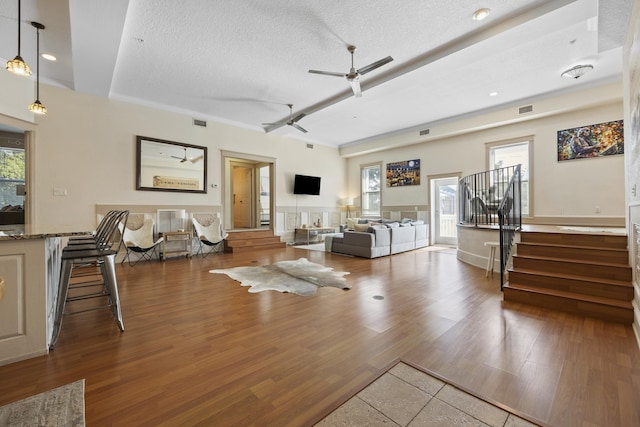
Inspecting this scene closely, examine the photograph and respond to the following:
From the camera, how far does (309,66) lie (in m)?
4.75

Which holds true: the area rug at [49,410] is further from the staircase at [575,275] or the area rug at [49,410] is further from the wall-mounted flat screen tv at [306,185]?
the wall-mounted flat screen tv at [306,185]

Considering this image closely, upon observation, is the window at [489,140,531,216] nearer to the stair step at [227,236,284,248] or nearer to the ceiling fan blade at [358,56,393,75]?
the ceiling fan blade at [358,56,393,75]

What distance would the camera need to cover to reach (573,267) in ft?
10.9

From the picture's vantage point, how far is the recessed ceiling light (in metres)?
3.34

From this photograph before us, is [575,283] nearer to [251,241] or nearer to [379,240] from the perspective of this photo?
[379,240]

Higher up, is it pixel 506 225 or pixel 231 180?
pixel 231 180

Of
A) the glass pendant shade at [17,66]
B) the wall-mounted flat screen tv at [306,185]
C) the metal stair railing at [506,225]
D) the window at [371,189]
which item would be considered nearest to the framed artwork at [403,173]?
the window at [371,189]

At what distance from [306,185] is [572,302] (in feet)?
24.4

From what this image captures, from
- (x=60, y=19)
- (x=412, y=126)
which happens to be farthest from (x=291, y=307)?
(x=412, y=126)

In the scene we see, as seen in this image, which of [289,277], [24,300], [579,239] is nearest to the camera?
[24,300]

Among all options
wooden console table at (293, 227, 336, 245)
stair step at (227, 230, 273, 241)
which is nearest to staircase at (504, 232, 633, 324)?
wooden console table at (293, 227, 336, 245)

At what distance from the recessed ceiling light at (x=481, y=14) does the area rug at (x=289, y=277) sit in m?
4.00

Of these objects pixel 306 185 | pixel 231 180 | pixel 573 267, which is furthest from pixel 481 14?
pixel 231 180

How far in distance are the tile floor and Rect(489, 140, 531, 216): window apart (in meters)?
6.49
